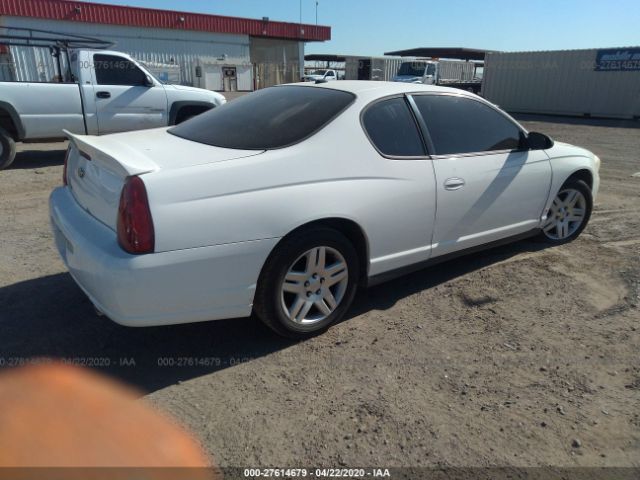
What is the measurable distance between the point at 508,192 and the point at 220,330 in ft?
8.14

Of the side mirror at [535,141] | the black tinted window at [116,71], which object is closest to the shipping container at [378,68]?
the black tinted window at [116,71]

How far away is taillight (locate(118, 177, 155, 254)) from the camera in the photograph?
2.43m

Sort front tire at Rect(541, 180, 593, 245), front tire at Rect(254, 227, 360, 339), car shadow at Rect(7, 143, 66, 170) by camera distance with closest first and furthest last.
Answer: front tire at Rect(254, 227, 360, 339), front tire at Rect(541, 180, 593, 245), car shadow at Rect(7, 143, 66, 170)

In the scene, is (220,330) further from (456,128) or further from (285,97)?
(456,128)

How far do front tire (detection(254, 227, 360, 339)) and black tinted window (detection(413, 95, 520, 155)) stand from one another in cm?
113

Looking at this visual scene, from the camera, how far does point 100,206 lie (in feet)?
9.16

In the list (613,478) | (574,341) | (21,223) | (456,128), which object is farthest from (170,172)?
(21,223)

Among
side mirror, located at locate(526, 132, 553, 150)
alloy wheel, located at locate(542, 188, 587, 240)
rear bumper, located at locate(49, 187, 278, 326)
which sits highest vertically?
side mirror, located at locate(526, 132, 553, 150)

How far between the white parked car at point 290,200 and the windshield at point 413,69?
2451cm

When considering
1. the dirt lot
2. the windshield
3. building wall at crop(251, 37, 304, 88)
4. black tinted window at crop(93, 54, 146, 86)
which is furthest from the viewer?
building wall at crop(251, 37, 304, 88)

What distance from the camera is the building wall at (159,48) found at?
971 inches

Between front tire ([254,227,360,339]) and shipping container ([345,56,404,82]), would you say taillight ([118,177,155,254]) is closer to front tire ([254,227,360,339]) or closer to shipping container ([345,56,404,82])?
front tire ([254,227,360,339])

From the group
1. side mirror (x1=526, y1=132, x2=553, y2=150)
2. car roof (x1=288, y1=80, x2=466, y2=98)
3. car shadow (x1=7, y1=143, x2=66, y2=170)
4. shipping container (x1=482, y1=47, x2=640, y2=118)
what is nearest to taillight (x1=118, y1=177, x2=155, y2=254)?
car roof (x1=288, y1=80, x2=466, y2=98)

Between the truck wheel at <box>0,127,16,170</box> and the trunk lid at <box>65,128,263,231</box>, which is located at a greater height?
the trunk lid at <box>65,128,263,231</box>
